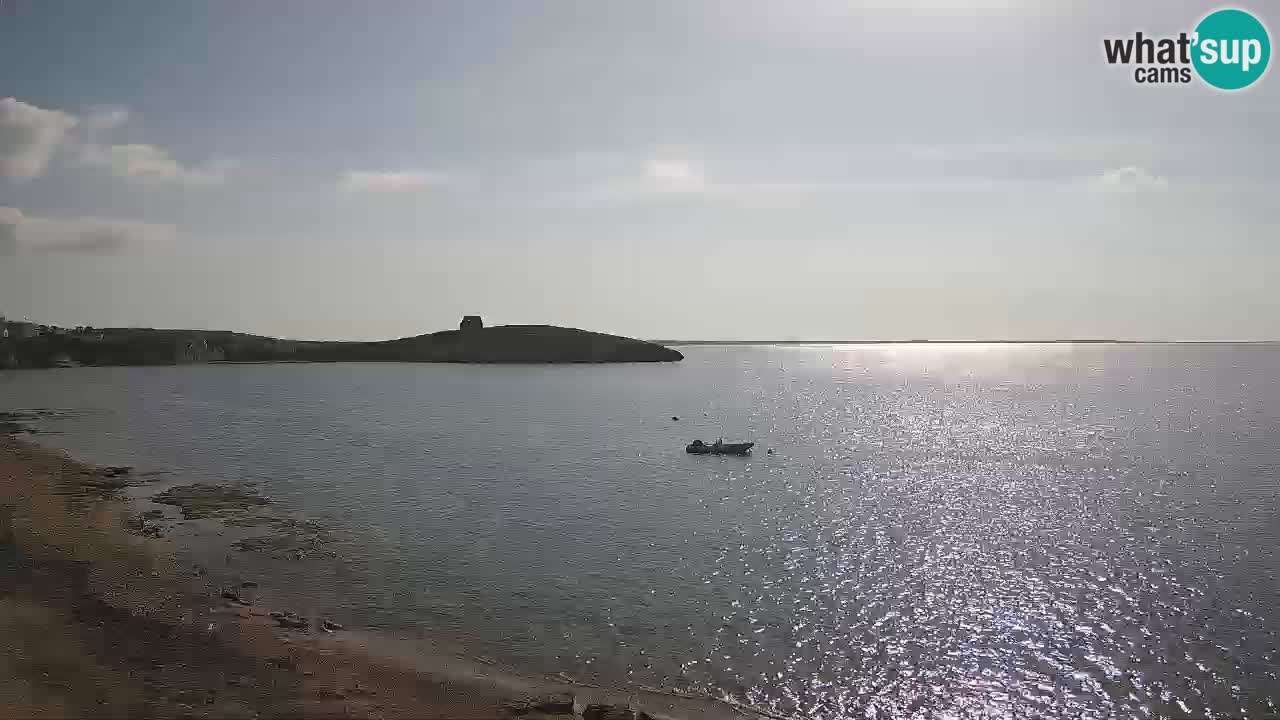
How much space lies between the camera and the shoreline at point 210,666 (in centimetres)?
1636

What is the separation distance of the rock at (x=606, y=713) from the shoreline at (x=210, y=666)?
95mm

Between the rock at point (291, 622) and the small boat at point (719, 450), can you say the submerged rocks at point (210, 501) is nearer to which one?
the rock at point (291, 622)

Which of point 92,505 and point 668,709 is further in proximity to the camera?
point 92,505

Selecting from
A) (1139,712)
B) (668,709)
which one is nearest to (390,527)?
(668,709)

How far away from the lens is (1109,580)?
1154 inches

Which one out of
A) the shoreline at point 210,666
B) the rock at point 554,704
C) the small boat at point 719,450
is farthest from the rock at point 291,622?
the small boat at point 719,450

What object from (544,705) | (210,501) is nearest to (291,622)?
(544,705)

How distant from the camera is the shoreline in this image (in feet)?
53.7

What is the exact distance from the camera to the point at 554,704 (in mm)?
17969

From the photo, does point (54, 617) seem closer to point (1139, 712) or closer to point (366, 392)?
point (1139, 712)

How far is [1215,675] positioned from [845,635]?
10285 mm

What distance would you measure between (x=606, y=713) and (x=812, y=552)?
18430 mm

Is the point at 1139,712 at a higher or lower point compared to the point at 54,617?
lower

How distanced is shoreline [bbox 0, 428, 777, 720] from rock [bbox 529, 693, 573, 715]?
0.04 metres
